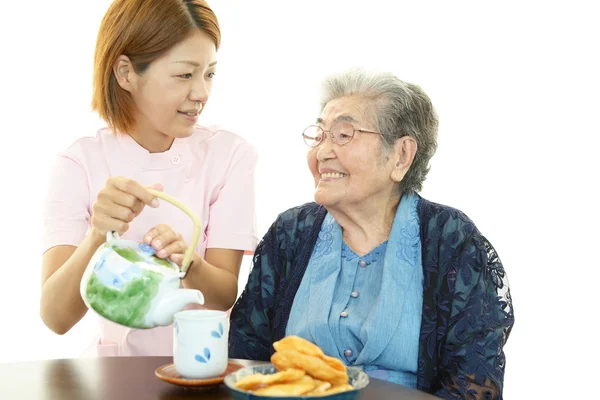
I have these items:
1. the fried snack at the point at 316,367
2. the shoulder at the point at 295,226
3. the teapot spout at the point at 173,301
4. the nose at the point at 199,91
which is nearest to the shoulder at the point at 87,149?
the nose at the point at 199,91

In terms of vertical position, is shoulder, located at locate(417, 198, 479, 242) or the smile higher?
the smile

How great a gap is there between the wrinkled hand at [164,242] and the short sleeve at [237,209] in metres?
0.52

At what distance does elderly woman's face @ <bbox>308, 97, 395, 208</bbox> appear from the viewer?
1916mm

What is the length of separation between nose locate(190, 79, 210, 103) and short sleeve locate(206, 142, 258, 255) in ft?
0.73

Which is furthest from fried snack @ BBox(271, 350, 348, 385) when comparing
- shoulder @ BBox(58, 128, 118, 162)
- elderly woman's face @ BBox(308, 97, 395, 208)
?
shoulder @ BBox(58, 128, 118, 162)

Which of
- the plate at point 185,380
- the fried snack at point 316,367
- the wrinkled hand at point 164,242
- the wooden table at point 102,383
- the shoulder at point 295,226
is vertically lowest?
the wooden table at point 102,383

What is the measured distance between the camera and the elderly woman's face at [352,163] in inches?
75.4

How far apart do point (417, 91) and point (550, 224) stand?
4.42 ft

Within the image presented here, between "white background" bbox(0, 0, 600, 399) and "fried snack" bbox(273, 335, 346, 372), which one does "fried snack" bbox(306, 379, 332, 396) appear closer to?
"fried snack" bbox(273, 335, 346, 372)

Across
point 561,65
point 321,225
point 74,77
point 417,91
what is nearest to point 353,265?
point 321,225

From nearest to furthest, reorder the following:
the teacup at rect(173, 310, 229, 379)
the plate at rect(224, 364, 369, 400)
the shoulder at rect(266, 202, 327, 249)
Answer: the plate at rect(224, 364, 369, 400) < the teacup at rect(173, 310, 229, 379) < the shoulder at rect(266, 202, 327, 249)

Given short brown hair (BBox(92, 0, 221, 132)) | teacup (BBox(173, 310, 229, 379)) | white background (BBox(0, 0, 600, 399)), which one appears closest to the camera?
teacup (BBox(173, 310, 229, 379))

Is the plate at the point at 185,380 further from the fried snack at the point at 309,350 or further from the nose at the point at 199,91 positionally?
the nose at the point at 199,91

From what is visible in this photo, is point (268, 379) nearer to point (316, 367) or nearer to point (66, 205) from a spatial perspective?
point (316, 367)
